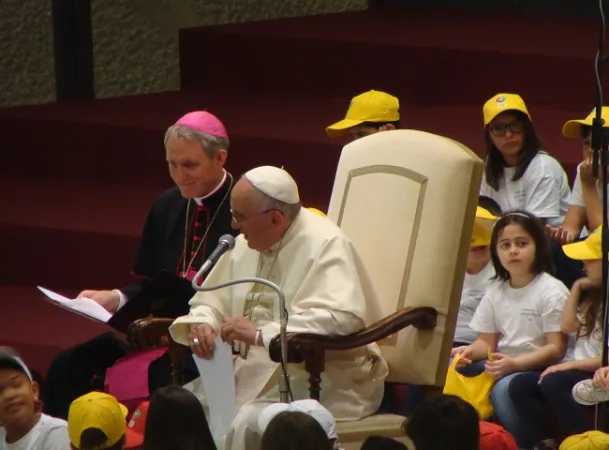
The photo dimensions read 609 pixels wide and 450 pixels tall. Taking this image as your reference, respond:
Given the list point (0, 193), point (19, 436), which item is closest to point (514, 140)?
point (19, 436)

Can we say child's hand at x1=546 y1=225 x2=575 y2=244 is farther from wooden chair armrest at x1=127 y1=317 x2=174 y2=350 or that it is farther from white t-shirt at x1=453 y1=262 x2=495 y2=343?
wooden chair armrest at x1=127 y1=317 x2=174 y2=350

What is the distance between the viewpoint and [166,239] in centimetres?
622

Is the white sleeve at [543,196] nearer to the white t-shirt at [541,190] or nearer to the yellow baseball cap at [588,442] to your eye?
the white t-shirt at [541,190]

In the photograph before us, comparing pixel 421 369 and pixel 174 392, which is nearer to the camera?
pixel 174 392

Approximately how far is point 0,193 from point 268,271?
3.16 m

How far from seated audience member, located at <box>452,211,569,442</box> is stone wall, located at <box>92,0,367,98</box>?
3458 mm

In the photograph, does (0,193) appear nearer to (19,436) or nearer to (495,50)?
(495,50)

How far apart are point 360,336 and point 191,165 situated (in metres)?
1.03

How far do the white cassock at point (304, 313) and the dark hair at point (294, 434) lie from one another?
104 centimetres

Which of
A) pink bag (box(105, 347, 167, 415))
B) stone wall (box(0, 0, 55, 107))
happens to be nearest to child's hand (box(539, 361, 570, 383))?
pink bag (box(105, 347, 167, 415))

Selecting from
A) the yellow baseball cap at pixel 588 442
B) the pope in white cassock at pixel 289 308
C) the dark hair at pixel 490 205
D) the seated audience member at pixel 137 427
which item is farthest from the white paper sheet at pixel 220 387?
the dark hair at pixel 490 205

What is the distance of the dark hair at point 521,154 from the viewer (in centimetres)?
662

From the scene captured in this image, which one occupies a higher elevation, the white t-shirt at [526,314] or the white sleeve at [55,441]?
the white t-shirt at [526,314]

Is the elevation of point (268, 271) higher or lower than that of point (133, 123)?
lower
